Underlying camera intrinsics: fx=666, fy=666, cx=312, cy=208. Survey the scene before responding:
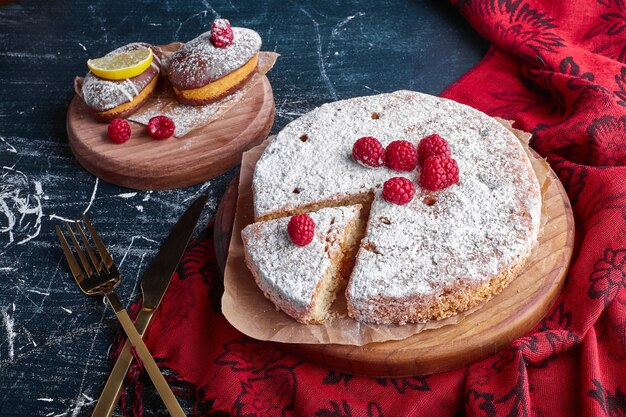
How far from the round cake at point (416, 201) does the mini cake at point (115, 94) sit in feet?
2.82

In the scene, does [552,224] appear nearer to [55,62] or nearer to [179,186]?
[179,186]

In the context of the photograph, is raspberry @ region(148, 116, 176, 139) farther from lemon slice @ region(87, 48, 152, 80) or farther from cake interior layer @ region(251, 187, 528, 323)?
cake interior layer @ region(251, 187, 528, 323)

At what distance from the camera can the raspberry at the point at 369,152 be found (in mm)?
2605

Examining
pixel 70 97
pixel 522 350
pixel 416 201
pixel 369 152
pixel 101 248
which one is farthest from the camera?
pixel 70 97

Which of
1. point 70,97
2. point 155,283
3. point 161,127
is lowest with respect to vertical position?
point 70,97

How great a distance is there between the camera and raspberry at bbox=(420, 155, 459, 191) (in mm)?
2463

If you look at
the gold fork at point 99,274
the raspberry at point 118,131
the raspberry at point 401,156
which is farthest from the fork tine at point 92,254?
the raspberry at point 401,156

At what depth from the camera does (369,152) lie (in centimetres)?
260

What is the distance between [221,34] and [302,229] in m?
1.36

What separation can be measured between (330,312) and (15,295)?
133 centimetres

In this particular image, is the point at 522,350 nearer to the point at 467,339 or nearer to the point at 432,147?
the point at 467,339

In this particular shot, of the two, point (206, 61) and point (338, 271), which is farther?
point (206, 61)

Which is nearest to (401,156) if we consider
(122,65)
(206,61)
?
(206,61)

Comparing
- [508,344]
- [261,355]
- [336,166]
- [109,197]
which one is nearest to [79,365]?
[261,355]
